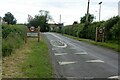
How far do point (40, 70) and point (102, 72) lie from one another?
225 centimetres

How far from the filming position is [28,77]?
421 inches

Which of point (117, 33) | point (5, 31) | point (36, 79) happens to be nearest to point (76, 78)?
point (36, 79)

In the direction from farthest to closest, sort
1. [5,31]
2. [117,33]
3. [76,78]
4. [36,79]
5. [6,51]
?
[117,33] → [5,31] → [6,51] → [76,78] → [36,79]

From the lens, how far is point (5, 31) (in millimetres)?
21875

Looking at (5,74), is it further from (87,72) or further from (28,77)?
(87,72)

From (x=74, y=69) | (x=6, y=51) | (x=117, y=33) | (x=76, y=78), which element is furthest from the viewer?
(x=117, y=33)

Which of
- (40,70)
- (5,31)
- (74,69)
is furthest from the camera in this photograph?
(5,31)

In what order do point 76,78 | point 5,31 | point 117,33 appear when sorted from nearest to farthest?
point 76,78
point 5,31
point 117,33

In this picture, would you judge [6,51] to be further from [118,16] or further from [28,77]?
[118,16]

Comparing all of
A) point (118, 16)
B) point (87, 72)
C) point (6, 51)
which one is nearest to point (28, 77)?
point (87, 72)

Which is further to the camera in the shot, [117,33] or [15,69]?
[117,33]

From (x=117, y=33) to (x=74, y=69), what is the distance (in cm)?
1759

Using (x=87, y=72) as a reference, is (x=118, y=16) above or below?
above

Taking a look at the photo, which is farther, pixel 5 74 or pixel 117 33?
pixel 117 33
